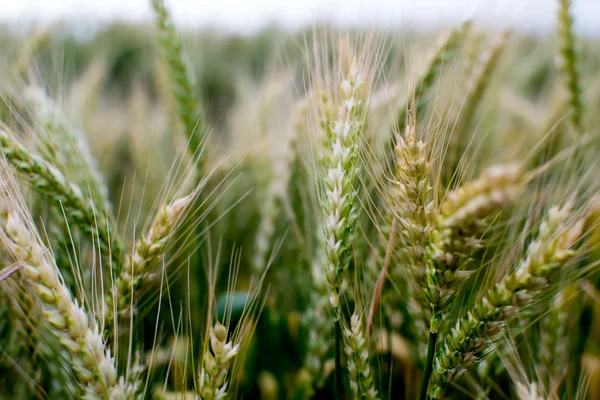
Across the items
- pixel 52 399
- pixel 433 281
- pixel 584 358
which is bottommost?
pixel 584 358

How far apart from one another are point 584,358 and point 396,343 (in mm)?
395

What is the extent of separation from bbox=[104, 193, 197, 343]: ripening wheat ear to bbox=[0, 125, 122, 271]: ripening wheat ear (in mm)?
42

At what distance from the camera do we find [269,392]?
2.84ft

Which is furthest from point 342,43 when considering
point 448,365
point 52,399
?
point 52,399

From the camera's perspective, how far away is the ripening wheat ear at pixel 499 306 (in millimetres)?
435

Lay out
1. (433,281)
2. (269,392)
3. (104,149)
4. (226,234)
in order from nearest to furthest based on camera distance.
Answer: (433,281), (269,392), (226,234), (104,149)

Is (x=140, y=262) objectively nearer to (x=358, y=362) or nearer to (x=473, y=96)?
(x=358, y=362)

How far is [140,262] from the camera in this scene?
52 centimetres

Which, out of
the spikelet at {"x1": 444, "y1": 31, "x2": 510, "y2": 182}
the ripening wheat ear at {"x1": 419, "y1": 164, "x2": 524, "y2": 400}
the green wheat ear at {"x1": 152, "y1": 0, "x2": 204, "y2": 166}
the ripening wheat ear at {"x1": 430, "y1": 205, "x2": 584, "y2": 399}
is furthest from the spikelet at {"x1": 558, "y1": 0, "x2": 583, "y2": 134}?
the green wheat ear at {"x1": 152, "y1": 0, "x2": 204, "y2": 166}

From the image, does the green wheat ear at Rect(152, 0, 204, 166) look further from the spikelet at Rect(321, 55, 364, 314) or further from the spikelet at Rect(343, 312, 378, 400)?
the spikelet at Rect(343, 312, 378, 400)

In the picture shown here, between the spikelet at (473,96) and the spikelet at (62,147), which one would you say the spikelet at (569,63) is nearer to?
the spikelet at (473,96)

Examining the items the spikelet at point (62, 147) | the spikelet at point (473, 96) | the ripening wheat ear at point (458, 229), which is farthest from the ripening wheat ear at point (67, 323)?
the spikelet at point (473, 96)

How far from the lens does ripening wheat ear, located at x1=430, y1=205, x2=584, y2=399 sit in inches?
17.1

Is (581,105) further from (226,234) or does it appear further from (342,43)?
(226,234)
